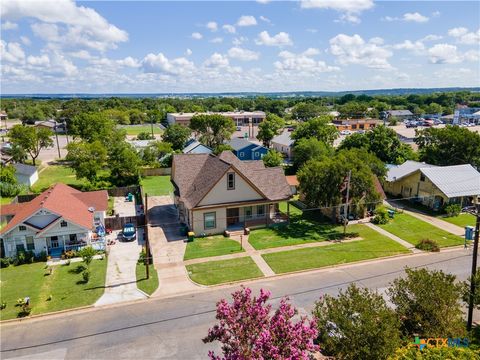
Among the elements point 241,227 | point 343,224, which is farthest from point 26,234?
point 343,224

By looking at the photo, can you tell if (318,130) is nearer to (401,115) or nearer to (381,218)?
(381,218)

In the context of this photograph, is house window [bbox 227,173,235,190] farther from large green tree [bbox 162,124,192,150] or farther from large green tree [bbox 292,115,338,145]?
large green tree [bbox 162,124,192,150]

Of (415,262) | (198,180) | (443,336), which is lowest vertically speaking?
(415,262)

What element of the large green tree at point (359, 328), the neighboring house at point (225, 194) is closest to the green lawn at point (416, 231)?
the neighboring house at point (225, 194)

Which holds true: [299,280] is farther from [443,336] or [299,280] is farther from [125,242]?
[125,242]

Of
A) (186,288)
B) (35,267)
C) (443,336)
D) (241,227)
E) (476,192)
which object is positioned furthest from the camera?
(476,192)

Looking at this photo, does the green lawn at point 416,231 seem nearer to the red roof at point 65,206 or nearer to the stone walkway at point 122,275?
the stone walkway at point 122,275

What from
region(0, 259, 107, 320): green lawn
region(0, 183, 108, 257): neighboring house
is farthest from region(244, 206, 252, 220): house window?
region(0, 259, 107, 320): green lawn
